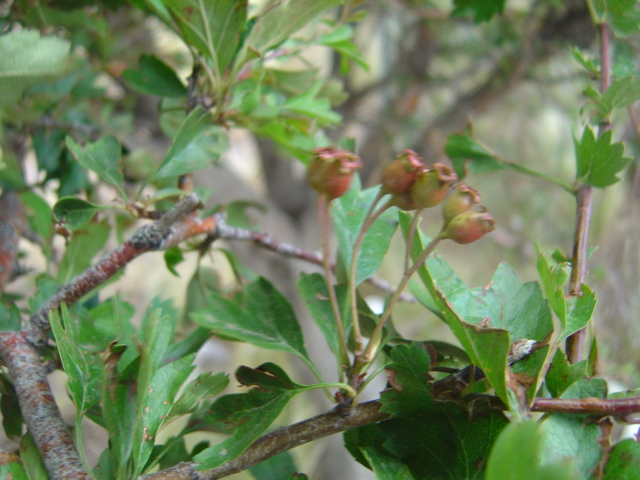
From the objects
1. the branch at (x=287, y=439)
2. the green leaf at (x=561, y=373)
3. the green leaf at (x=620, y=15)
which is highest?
the green leaf at (x=620, y=15)

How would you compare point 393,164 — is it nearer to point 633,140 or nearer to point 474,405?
point 474,405

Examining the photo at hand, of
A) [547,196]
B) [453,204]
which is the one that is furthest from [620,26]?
[547,196]

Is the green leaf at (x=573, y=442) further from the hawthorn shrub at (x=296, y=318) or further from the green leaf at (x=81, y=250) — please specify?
the green leaf at (x=81, y=250)

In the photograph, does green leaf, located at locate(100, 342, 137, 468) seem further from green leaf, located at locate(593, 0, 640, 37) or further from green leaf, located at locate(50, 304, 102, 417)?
green leaf, located at locate(593, 0, 640, 37)

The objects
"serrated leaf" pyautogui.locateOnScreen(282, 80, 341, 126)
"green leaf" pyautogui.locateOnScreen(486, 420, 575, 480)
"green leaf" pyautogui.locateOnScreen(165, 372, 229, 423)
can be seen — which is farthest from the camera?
"serrated leaf" pyautogui.locateOnScreen(282, 80, 341, 126)

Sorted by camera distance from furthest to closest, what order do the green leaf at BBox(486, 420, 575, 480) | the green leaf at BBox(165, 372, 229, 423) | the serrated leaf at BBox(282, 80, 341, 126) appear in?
the serrated leaf at BBox(282, 80, 341, 126)
the green leaf at BBox(165, 372, 229, 423)
the green leaf at BBox(486, 420, 575, 480)

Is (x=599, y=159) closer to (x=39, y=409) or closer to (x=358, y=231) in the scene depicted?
(x=358, y=231)

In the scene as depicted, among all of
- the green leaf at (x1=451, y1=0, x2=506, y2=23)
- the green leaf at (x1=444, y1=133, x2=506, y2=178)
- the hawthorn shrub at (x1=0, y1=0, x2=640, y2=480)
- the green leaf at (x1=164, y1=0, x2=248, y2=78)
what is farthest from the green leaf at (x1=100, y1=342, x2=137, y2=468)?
the green leaf at (x1=451, y1=0, x2=506, y2=23)

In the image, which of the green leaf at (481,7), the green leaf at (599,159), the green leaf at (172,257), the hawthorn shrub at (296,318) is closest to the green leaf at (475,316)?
the hawthorn shrub at (296,318)
